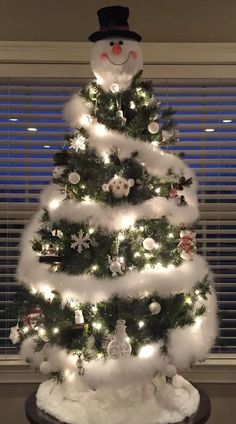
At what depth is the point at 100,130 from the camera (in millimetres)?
2102

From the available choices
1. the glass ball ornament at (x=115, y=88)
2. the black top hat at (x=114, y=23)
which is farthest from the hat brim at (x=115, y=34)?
the glass ball ornament at (x=115, y=88)

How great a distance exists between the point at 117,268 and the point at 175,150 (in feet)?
3.77

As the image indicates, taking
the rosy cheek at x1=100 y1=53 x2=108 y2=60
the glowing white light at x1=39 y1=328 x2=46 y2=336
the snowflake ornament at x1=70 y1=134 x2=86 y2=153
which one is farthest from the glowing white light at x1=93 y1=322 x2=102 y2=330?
the rosy cheek at x1=100 y1=53 x2=108 y2=60

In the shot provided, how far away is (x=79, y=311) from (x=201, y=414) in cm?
66

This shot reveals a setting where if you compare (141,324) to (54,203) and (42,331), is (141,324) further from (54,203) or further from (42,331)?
(54,203)

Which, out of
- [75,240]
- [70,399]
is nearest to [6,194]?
[75,240]

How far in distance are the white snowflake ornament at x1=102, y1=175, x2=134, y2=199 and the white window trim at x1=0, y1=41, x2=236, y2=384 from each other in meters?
1.03

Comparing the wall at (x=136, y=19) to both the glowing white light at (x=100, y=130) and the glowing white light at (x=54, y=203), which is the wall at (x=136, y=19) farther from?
the glowing white light at (x=54, y=203)

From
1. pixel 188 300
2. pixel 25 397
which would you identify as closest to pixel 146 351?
pixel 188 300

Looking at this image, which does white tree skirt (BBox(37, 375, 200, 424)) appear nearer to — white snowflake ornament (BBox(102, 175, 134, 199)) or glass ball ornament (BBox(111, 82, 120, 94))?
white snowflake ornament (BBox(102, 175, 134, 199))

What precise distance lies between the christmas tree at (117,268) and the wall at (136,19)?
2.20ft

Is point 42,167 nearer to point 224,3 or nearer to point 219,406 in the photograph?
point 224,3

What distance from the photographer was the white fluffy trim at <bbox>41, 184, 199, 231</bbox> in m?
2.00

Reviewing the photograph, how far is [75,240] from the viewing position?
203 centimetres
